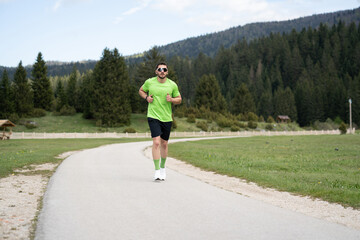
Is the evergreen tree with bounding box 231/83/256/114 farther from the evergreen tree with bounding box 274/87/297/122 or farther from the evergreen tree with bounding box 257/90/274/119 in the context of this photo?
the evergreen tree with bounding box 257/90/274/119

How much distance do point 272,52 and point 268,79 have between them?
1242 inches

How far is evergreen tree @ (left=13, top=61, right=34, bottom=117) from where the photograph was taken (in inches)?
2394

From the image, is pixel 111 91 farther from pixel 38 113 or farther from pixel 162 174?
pixel 162 174

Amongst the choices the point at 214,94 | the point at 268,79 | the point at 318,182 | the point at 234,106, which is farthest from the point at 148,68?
the point at 268,79

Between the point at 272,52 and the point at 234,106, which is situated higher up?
the point at 272,52

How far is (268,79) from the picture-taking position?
495ft

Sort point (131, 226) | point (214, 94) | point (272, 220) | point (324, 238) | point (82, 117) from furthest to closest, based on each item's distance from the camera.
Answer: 1. point (214, 94)
2. point (82, 117)
3. point (272, 220)
4. point (131, 226)
5. point (324, 238)

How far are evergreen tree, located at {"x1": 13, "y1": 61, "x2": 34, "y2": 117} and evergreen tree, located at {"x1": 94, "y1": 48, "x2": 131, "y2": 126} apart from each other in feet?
39.5

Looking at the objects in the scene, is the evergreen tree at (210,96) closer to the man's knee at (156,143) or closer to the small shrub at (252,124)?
the small shrub at (252,124)

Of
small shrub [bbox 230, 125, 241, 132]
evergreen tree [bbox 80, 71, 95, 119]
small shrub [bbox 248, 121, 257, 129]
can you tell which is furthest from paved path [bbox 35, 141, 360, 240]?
small shrub [bbox 248, 121, 257, 129]

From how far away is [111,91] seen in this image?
6166cm

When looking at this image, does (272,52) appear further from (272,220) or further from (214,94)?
(272,220)

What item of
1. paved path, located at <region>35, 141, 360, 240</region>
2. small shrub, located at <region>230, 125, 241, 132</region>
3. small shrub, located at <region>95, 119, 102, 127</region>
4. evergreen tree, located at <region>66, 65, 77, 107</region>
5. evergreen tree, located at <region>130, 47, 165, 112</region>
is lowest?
small shrub, located at <region>230, 125, 241, 132</region>

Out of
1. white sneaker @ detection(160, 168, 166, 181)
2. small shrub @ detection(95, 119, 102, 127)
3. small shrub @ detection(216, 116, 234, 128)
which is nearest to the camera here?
A: white sneaker @ detection(160, 168, 166, 181)
